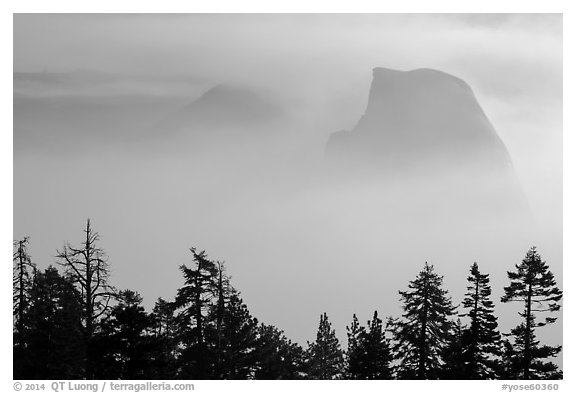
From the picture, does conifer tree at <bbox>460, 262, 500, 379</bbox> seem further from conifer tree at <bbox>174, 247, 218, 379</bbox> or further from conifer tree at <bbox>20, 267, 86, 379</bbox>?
conifer tree at <bbox>20, 267, 86, 379</bbox>

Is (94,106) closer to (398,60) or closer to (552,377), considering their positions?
(398,60)

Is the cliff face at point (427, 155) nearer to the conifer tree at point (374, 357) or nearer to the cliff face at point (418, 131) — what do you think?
the cliff face at point (418, 131)

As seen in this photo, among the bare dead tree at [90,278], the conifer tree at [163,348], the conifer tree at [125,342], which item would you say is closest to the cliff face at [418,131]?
the conifer tree at [163,348]

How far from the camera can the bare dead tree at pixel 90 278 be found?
108ft

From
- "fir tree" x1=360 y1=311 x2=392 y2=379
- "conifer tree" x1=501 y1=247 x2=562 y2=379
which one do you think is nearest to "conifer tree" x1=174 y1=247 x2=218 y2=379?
"fir tree" x1=360 y1=311 x2=392 y2=379

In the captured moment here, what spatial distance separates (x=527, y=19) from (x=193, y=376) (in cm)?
3274

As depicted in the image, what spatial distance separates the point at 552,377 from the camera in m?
36.7

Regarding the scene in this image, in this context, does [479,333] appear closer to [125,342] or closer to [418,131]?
[125,342]

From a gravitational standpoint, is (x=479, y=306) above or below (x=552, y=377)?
above

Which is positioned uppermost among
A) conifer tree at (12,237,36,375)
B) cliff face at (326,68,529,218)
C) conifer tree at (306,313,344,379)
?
cliff face at (326,68,529,218)

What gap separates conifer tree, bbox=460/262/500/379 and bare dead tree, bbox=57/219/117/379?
59.2ft

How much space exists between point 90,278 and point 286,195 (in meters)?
76.6

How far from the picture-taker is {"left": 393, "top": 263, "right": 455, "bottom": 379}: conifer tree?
36719 mm
